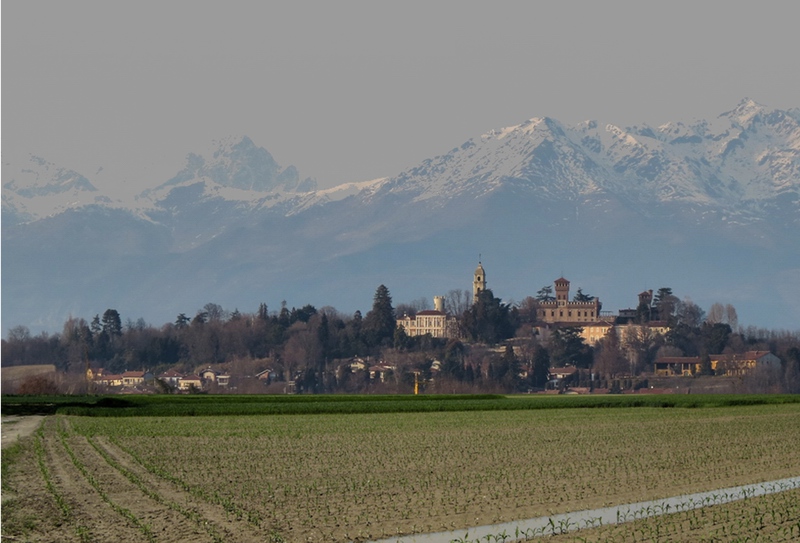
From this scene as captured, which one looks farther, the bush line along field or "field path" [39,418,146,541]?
the bush line along field

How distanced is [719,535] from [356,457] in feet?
55.8

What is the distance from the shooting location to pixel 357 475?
36500 millimetres

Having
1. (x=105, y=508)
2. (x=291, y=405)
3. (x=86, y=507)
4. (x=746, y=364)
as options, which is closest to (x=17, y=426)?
(x=291, y=405)

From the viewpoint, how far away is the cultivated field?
92.4 feet

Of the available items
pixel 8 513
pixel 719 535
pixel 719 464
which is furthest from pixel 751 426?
pixel 8 513

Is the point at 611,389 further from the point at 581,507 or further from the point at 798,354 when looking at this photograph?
the point at 581,507

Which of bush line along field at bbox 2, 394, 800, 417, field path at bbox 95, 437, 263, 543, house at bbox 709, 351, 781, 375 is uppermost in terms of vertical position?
house at bbox 709, 351, 781, 375

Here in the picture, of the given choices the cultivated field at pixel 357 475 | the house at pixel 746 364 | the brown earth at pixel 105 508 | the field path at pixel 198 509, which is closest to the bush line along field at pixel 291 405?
the cultivated field at pixel 357 475

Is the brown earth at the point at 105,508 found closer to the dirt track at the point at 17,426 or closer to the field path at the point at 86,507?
the field path at the point at 86,507

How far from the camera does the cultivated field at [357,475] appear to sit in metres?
28.2

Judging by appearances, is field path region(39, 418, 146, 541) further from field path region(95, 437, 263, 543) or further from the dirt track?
the dirt track

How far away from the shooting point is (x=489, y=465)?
39188mm

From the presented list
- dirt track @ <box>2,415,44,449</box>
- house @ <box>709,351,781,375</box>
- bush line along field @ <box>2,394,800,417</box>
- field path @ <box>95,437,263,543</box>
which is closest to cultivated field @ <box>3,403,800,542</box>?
field path @ <box>95,437,263,543</box>

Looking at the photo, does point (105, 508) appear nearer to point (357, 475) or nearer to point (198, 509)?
point (198, 509)
